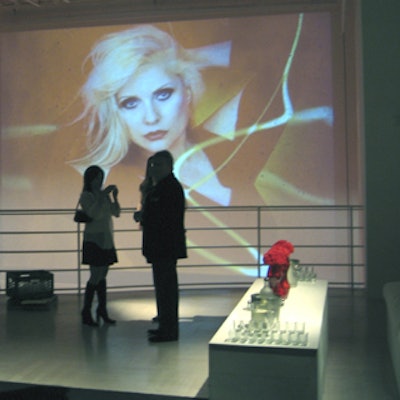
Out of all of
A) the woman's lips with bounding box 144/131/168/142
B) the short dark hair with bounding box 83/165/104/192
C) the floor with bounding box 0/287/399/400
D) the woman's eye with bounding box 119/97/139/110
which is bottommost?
the floor with bounding box 0/287/399/400

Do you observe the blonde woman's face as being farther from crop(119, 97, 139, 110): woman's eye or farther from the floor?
the floor

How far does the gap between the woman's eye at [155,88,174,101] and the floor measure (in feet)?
7.45

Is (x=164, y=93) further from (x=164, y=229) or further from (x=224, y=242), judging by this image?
(x=164, y=229)

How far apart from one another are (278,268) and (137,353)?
93cm

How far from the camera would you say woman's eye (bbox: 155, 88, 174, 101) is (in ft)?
19.9

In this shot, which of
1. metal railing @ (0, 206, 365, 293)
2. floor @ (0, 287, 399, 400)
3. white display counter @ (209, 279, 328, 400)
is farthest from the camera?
metal railing @ (0, 206, 365, 293)

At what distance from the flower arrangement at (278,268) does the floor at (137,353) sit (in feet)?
1.50

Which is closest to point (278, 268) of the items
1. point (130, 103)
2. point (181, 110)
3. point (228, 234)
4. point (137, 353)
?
point (137, 353)

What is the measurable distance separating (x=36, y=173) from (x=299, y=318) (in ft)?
14.2

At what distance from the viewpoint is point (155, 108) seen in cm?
609

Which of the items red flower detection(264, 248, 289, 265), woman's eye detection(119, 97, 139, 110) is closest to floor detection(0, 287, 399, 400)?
red flower detection(264, 248, 289, 265)

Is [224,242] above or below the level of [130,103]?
below

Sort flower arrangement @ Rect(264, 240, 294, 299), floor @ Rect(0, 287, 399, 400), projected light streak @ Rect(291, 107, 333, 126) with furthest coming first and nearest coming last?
projected light streak @ Rect(291, 107, 333, 126)
flower arrangement @ Rect(264, 240, 294, 299)
floor @ Rect(0, 287, 399, 400)

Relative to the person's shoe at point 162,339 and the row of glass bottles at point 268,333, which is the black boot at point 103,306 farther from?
the row of glass bottles at point 268,333
